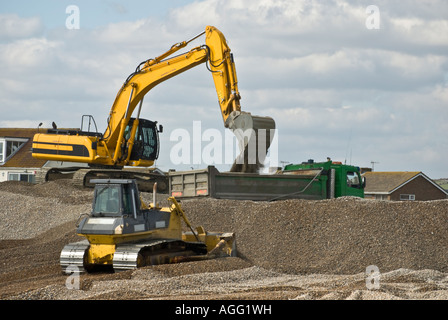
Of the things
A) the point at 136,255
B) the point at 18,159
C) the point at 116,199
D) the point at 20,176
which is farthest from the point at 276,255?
the point at 18,159

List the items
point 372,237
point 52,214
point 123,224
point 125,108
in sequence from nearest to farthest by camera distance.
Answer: point 123,224, point 372,237, point 52,214, point 125,108

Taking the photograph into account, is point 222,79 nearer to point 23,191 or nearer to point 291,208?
point 291,208

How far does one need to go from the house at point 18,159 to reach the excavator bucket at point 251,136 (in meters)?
25.5

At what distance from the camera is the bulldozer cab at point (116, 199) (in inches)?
487

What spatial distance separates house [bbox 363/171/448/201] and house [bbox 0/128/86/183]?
22.0 m

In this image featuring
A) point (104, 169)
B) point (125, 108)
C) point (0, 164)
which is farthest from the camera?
point (0, 164)

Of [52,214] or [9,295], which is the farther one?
[52,214]

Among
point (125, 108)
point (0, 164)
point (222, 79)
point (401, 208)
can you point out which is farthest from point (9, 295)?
point (0, 164)

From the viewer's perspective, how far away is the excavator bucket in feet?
62.8

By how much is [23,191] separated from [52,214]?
4033 millimetres

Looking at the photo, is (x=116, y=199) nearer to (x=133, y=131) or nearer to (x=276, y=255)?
(x=276, y=255)

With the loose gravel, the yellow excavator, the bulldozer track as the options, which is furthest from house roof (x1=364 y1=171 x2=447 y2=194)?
the bulldozer track

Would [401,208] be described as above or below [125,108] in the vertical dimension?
below

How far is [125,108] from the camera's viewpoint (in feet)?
77.9
